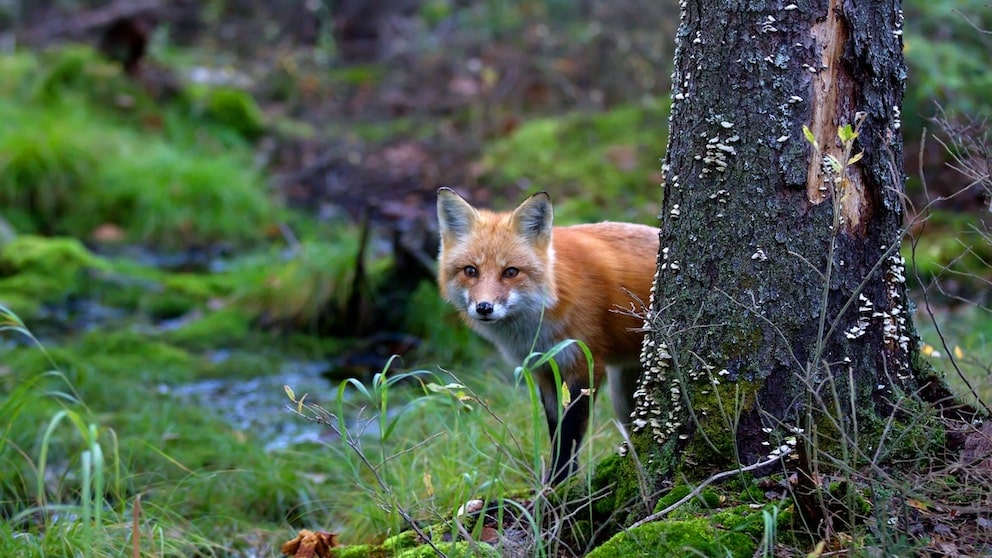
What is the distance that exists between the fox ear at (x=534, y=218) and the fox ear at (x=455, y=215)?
0.27 meters

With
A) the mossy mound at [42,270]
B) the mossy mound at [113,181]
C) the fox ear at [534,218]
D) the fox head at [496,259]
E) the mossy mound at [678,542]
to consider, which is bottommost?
the mossy mound at [42,270]

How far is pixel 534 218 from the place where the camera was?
4602 millimetres

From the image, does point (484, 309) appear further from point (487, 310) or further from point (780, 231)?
point (780, 231)

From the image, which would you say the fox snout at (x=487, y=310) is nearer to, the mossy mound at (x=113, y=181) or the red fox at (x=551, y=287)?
the red fox at (x=551, y=287)

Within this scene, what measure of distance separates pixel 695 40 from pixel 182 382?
517cm

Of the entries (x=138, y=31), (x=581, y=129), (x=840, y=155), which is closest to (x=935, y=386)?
(x=840, y=155)

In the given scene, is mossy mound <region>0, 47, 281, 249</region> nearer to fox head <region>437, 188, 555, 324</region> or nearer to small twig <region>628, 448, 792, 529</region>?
fox head <region>437, 188, 555, 324</region>

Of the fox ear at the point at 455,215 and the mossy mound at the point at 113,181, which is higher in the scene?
the fox ear at the point at 455,215

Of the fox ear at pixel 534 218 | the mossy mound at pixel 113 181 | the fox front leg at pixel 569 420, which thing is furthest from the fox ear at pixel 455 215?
the mossy mound at pixel 113 181

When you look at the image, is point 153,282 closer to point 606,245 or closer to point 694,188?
point 606,245

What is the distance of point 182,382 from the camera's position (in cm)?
717

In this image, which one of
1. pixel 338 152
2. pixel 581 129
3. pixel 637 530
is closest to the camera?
pixel 637 530

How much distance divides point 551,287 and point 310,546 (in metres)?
1.59

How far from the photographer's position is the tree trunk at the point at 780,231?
3.22 metres
